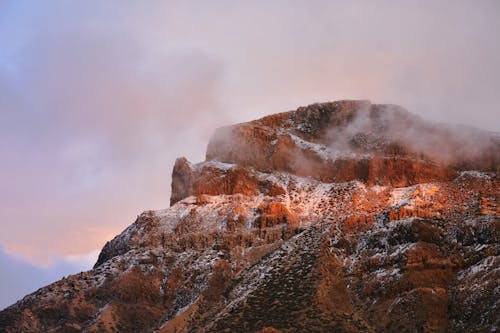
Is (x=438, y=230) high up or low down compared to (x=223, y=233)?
down

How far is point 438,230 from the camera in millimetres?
108250

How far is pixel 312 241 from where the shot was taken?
4560 inches

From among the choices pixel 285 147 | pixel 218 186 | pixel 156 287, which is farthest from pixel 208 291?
pixel 285 147

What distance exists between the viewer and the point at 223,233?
415 ft

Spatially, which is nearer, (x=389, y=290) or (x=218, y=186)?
(x=389, y=290)

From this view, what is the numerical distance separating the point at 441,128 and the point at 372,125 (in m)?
15.0

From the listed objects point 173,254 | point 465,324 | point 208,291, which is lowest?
point 465,324

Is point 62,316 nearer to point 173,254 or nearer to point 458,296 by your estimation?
point 173,254

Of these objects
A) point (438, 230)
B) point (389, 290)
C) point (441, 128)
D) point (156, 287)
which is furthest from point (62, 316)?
point (441, 128)

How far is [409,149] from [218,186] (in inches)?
1551

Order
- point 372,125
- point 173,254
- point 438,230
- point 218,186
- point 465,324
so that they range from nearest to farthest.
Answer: point 465,324, point 438,230, point 173,254, point 218,186, point 372,125

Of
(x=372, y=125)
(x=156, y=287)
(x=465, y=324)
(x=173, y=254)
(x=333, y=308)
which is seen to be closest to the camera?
(x=465, y=324)

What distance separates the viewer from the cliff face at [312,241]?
3802 inches

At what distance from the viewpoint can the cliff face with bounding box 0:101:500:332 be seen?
317 ft
